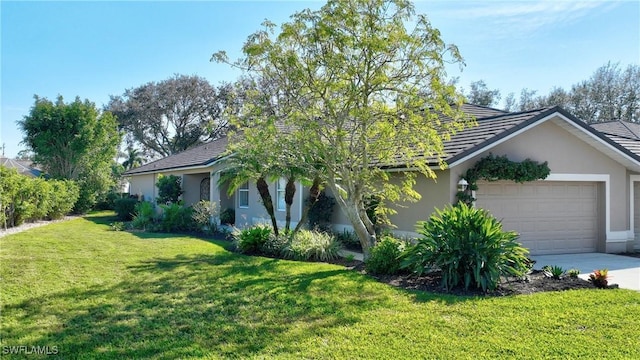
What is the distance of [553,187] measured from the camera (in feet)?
42.8

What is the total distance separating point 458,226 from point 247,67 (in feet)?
18.2

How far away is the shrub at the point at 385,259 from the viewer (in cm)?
889

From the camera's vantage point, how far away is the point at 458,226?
26.8 ft

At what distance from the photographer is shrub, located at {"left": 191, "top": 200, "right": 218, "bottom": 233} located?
685 inches

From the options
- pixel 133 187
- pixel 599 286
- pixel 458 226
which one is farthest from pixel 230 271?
pixel 133 187

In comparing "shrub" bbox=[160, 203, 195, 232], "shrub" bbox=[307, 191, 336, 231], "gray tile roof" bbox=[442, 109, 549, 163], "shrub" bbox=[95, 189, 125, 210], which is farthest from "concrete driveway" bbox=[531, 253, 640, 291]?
"shrub" bbox=[95, 189, 125, 210]

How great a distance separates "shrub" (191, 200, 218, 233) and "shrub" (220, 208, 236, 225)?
206 centimetres

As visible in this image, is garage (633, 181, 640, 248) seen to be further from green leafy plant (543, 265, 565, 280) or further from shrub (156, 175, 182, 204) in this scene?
shrub (156, 175, 182, 204)

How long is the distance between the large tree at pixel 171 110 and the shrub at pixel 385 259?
35174 millimetres

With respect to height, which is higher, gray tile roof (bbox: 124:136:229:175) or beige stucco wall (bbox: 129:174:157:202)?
gray tile roof (bbox: 124:136:229:175)

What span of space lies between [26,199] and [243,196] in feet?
27.6

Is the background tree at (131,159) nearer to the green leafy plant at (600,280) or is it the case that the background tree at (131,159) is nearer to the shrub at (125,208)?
the shrub at (125,208)

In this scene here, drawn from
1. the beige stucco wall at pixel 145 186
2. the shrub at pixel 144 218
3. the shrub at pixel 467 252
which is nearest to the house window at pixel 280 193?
the shrub at pixel 144 218

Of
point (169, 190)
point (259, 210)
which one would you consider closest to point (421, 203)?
point (259, 210)
